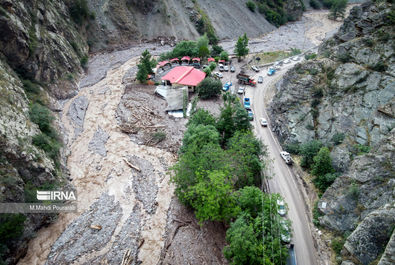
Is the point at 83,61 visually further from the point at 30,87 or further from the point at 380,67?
the point at 380,67

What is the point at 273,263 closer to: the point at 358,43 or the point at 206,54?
the point at 358,43

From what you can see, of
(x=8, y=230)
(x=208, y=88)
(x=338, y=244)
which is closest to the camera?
(x=8, y=230)

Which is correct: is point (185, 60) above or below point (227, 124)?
above

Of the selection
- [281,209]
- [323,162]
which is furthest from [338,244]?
[323,162]

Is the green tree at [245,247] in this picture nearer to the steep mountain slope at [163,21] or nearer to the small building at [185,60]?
the small building at [185,60]

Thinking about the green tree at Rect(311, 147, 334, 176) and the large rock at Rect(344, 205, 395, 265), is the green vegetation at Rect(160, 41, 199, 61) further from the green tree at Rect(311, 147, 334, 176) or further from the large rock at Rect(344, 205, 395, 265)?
the large rock at Rect(344, 205, 395, 265)

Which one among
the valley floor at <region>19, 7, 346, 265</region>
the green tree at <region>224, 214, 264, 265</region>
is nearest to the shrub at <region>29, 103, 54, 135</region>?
the valley floor at <region>19, 7, 346, 265</region>
